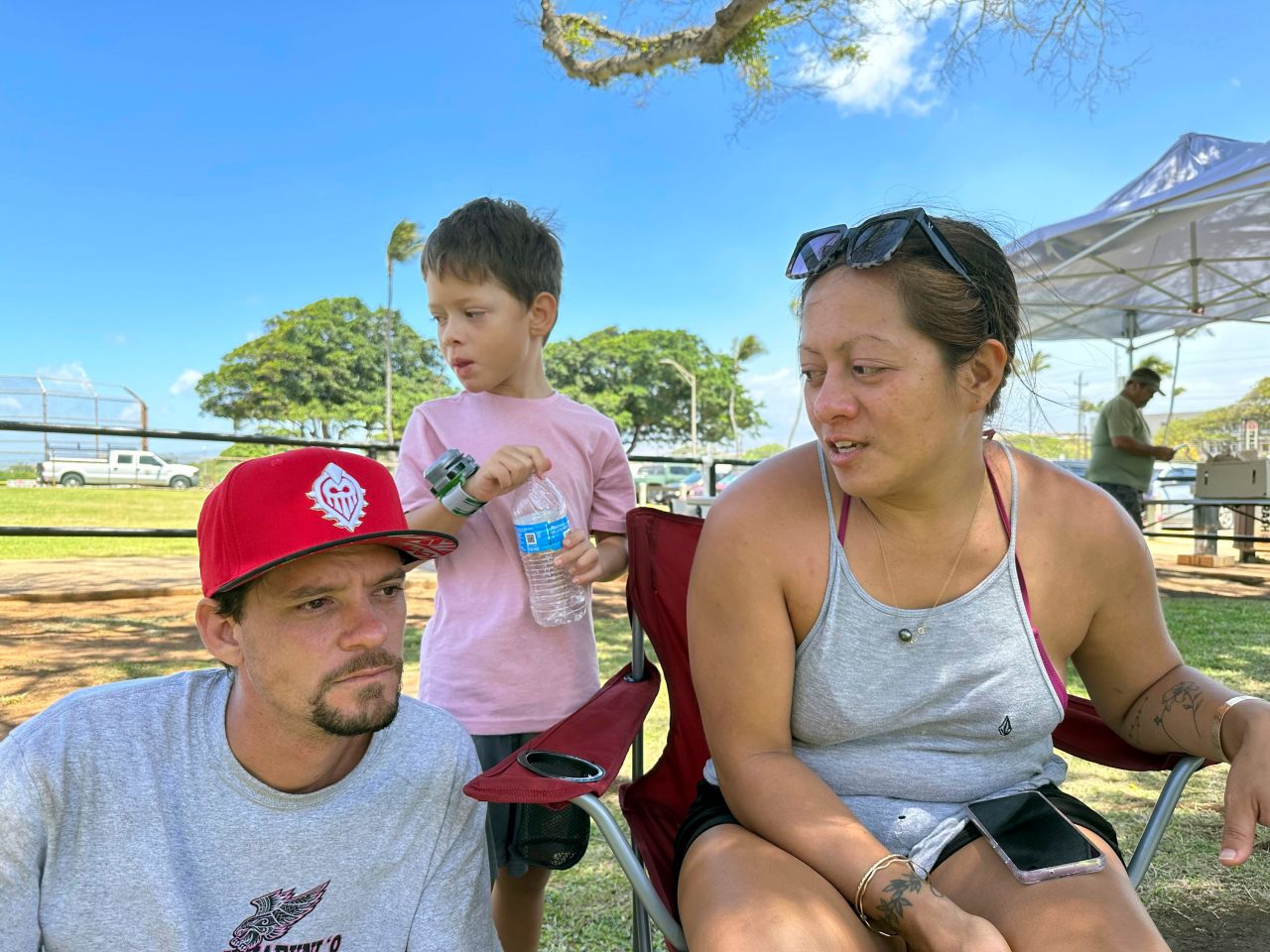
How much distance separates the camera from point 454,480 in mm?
1558

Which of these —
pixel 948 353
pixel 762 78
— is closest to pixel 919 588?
pixel 948 353

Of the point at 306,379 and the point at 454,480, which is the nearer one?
the point at 454,480

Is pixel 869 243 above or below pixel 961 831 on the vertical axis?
above

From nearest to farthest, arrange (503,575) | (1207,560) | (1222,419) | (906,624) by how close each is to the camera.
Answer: (906,624) < (503,575) < (1207,560) < (1222,419)

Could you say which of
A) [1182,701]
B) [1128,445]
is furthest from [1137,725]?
[1128,445]

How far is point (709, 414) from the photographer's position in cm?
4716

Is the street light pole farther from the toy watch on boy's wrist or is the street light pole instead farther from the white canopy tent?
the toy watch on boy's wrist

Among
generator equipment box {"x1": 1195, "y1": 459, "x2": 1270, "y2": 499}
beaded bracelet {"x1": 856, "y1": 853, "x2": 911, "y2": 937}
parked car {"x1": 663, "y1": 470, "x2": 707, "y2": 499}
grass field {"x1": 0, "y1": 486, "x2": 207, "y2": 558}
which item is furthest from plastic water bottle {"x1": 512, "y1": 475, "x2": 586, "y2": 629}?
grass field {"x1": 0, "y1": 486, "x2": 207, "y2": 558}

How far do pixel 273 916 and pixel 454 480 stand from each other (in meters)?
0.75

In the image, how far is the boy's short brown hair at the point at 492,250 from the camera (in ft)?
5.64

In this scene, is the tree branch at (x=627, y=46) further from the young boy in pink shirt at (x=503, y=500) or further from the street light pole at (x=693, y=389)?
the street light pole at (x=693, y=389)

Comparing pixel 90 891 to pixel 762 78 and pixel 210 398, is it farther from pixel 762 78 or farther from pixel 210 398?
pixel 210 398

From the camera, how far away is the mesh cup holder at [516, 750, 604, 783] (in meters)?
1.22

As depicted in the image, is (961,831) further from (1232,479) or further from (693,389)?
(693,389)
